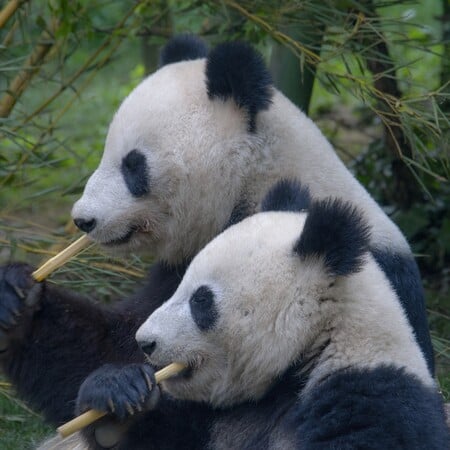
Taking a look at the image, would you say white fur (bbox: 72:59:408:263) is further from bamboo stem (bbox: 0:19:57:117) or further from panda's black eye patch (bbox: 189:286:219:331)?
bamboo stem (bbox: 0:19:57:117)

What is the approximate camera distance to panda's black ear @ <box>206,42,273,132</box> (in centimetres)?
431

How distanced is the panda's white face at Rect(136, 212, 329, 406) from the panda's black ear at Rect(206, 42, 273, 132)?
0.82 meters

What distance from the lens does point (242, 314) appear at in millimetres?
3604

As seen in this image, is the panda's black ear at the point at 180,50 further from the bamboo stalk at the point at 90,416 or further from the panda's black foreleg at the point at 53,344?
the bamboo stalk at the point at 90,416

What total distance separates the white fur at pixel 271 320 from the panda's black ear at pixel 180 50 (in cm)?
142

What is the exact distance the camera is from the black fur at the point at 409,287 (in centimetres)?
432

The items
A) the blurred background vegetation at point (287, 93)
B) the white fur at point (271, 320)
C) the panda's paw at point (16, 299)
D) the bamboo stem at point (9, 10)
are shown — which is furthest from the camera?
the bamboo stem at point (9, 10)

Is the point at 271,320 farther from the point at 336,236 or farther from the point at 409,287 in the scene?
the point at 409,287

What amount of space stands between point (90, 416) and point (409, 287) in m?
1.44

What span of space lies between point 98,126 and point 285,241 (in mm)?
7984

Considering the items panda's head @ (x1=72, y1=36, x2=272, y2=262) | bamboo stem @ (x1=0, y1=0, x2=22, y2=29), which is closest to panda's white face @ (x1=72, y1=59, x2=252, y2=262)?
panda's head @ (x1=72, y1=36, x2=272, y2=262)

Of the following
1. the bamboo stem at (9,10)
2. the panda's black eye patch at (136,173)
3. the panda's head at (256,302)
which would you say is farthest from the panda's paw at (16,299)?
the bamboo stem at (9,10)

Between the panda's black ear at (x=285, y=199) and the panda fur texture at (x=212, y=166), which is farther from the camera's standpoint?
the panda fur texture at (x=212, y=166)

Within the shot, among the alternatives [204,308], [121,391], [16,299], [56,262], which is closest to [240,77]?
[56,262]
